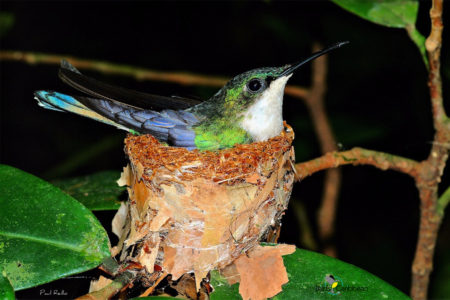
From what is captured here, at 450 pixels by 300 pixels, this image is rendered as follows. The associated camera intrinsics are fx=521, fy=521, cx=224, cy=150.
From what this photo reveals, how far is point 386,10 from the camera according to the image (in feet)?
8.34

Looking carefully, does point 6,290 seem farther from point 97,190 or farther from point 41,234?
point 97,190

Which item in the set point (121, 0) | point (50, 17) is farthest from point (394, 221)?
point (50, 17)

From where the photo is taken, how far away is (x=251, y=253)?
216 centimetres

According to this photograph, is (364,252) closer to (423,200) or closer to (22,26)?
(423,200)

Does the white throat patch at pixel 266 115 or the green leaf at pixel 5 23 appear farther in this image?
the green leaf at pixel 5 23

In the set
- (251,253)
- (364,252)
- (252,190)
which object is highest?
(252,190)

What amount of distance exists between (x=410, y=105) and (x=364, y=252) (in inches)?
57.7

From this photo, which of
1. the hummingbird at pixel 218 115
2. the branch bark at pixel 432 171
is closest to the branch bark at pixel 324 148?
the hummingbird at pixel 218 115

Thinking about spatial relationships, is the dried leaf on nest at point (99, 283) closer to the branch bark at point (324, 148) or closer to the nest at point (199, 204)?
the nest at point (199, 204)

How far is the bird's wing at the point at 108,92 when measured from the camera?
2.42m

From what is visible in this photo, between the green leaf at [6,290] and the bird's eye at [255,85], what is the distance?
1.60 metres

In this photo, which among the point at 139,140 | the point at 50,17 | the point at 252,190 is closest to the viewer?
the point at 252,190

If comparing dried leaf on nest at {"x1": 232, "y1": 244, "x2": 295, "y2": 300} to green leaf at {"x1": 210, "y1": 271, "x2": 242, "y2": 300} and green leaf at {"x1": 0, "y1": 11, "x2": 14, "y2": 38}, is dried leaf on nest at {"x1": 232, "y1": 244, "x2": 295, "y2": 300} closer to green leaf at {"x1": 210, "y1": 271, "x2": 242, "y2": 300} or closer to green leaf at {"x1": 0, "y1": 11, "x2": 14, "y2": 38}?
green leaf at {"x1": 210, "y1": 271, "x2": 242, "y2": 300}

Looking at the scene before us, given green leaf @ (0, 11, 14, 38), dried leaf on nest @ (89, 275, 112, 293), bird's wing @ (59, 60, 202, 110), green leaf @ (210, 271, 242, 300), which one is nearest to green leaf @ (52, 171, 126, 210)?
dried leaf on nest @ (89, 275, 112, 293)
